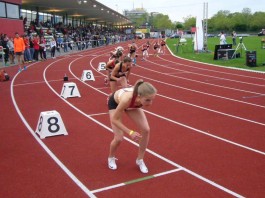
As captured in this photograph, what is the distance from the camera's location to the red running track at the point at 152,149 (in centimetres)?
471

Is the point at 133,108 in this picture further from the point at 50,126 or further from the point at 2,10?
the point at 2,10

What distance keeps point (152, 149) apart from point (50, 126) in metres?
2.27

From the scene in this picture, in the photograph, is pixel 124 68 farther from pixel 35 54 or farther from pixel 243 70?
pixel 35 54

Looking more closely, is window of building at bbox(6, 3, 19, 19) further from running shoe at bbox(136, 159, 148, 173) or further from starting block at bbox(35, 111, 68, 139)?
running shoe at bbox(136, 159, 148, 173)

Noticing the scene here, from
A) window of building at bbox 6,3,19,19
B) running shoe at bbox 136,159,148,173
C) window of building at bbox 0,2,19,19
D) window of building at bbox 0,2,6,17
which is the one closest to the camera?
running shoe at bbox 136,159,148,173

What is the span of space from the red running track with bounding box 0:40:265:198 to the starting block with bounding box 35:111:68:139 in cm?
14

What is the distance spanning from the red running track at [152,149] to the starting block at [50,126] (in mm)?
144

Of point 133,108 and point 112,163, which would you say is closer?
point 133,108

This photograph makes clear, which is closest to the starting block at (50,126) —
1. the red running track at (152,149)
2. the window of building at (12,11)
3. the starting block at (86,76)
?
the red running track at (152,149)

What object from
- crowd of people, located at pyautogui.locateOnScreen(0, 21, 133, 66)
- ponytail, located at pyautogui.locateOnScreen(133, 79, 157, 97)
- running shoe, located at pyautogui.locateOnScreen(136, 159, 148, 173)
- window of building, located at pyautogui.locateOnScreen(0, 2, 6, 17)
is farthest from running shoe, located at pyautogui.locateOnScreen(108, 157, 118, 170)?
window of building, located at pyautogui.locateOnScreen(0, 2, 6, 17)

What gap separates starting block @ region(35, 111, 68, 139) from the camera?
273 inches

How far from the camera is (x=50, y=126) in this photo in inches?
276

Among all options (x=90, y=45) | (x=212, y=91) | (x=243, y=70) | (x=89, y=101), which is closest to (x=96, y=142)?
(x=89, y=101)

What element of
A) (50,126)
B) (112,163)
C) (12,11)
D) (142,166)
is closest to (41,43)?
(12,11)
